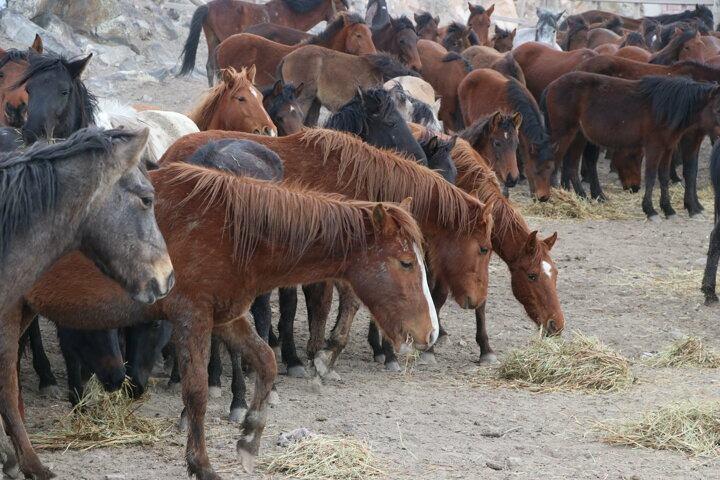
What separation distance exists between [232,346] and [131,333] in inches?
51.5

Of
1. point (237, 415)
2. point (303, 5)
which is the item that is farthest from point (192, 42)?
point (237, 415)

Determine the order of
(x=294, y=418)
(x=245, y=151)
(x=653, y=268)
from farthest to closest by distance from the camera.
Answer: (x=653, y=268)
(x=245, y=151)
(x=294, y=418)

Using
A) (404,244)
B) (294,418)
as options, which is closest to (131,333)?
(294,418)

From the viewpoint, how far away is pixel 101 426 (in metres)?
5.23

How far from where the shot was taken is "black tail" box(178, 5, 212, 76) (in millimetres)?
17844

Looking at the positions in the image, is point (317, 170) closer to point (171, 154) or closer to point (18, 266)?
point (171, 154)

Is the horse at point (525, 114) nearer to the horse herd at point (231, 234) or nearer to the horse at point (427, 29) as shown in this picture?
the horse herd at point (231, 234)

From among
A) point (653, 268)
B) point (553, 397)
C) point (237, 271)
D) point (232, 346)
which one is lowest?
point (653, 268)

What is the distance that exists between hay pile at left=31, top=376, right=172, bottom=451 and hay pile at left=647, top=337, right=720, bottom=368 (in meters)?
3.36

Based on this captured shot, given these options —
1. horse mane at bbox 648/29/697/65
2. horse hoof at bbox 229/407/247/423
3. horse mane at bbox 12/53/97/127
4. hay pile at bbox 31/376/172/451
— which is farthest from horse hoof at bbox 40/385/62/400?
horse mane at bbox 648/29/697/65

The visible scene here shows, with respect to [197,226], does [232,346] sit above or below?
below

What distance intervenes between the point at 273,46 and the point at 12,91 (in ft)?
26.6

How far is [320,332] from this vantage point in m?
6.59

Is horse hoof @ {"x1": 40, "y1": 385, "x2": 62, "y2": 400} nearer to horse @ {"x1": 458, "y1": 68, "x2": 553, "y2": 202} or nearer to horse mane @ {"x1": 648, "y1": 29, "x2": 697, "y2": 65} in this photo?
horse @ {"x1": 458, "y1": 68, "x2": 553, "y2": 202}
